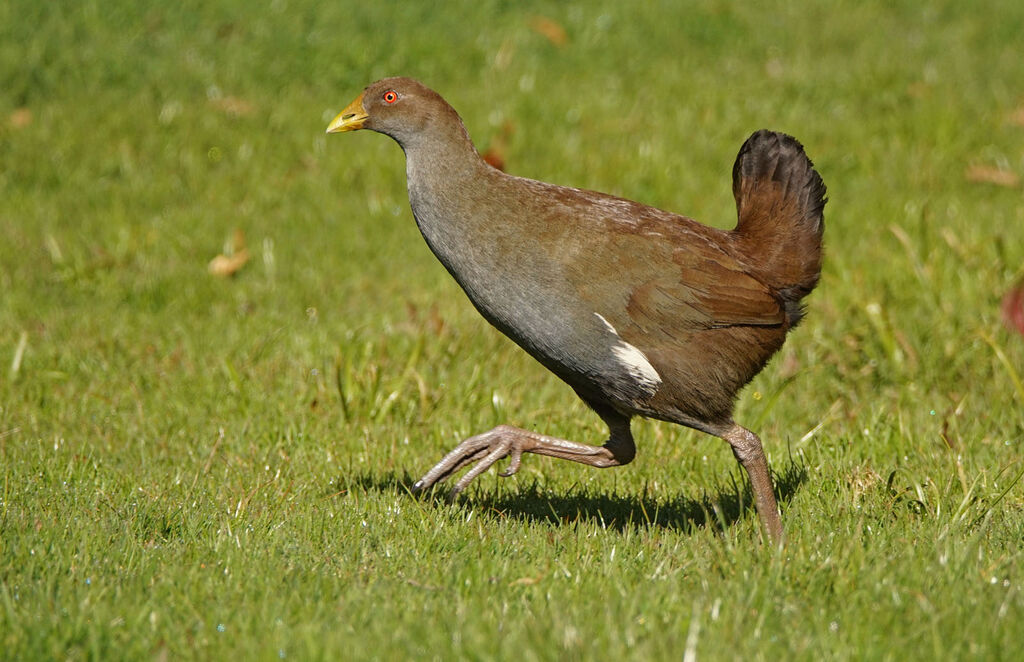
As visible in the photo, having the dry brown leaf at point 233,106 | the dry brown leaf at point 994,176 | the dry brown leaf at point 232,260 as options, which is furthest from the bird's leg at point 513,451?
the dry brown leaf at point 233,106

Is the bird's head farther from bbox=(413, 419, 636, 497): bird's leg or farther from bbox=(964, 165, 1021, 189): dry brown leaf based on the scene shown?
bbox=(964, 165, 1021, 189): dry brown leaf

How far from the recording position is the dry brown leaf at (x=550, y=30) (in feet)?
34.2

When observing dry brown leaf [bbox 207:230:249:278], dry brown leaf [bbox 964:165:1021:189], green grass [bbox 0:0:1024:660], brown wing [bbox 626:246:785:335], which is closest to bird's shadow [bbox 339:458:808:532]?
green grass [bbox 0:0:1024:660]

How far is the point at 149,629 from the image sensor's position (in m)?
3.28

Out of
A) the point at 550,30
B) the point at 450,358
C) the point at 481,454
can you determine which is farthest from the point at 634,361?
the point at 550,30

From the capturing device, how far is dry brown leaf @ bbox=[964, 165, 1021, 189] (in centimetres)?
834

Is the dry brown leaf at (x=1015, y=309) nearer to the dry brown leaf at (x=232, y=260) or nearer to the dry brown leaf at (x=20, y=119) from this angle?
the dry brown leaf at (x=232, y=260)

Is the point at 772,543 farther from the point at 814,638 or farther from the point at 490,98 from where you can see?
the point at 490,98

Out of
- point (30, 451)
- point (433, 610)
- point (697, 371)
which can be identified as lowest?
point (30, 451)

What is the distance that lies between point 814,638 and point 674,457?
212 cm

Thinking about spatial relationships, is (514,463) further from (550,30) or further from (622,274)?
(550,30)

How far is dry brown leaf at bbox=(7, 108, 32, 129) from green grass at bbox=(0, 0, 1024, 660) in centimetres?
3

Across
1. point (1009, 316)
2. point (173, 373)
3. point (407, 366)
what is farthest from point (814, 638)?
point (173, 373)

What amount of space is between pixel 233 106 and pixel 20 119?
4.95 ft
